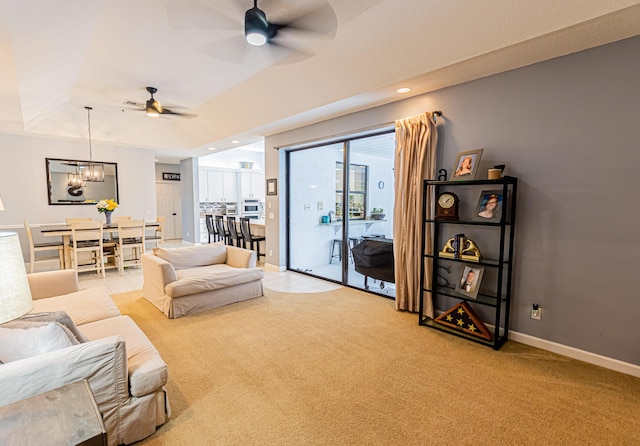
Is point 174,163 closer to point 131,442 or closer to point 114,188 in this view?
point 114,188

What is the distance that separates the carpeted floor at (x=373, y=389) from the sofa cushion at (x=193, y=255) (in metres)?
1.05

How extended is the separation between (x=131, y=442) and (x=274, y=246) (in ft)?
13.9

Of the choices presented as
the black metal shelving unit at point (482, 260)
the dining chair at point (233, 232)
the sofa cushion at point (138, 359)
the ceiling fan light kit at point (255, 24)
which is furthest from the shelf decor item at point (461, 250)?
the dining chair at point (233, 232)

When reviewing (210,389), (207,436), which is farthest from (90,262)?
(207,436)

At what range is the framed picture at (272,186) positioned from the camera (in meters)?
5.73

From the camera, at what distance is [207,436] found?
1815 millimetres

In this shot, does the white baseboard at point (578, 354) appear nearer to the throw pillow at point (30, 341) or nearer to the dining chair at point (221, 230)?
the throw pillow at point (30, 341)

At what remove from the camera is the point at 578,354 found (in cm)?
266

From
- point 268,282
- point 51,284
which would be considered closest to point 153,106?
point 51,284

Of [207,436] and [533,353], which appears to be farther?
[533,353]

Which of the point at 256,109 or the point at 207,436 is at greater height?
the point at 256,109

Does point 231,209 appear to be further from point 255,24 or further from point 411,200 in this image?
point 255,24

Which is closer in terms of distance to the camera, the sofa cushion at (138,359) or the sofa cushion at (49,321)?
the sofa cushion at (49,321)

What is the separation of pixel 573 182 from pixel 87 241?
7171 mm
